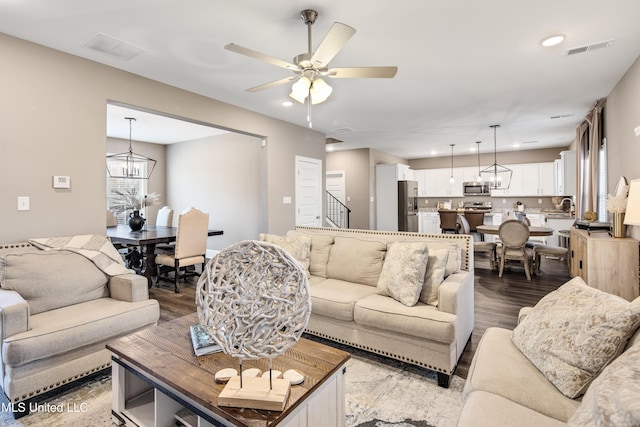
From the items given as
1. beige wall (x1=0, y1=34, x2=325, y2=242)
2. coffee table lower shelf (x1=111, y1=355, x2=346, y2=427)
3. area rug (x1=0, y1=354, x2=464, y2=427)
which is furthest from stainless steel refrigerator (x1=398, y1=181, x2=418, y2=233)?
coffee table lower shelf (x1=111, y1=355, x2=346, y2=427)

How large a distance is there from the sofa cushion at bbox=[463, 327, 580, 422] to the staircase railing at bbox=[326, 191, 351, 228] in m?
6.91

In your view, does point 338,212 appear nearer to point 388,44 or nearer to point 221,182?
point 221,182

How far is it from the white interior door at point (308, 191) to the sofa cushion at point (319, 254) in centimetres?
243

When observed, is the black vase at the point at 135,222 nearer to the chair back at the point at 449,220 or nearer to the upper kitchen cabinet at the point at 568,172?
the chair back at the point at 449,220

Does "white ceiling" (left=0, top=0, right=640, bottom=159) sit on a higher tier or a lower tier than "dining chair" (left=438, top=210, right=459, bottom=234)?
higher

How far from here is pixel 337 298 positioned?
8.55 feet

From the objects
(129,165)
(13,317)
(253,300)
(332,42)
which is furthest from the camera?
(129,165)

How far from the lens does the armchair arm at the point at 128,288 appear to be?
2.58m

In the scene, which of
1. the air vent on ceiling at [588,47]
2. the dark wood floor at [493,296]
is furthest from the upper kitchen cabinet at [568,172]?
the air vent on ceiling at [588,47]

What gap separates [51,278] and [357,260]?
2492 mm

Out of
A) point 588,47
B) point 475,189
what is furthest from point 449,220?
point 588,47

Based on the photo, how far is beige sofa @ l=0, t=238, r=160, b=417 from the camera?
1878mm

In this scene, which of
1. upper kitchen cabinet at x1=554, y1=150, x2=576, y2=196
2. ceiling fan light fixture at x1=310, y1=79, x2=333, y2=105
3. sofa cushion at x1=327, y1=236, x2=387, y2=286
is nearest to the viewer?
ceiling fan light fixture at x1=310, y1=79, x2=333, y2=105

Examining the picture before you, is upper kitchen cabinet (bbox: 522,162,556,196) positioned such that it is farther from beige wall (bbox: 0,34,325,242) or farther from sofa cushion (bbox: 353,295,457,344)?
beige wall (bbox: 0,34,325,242)
